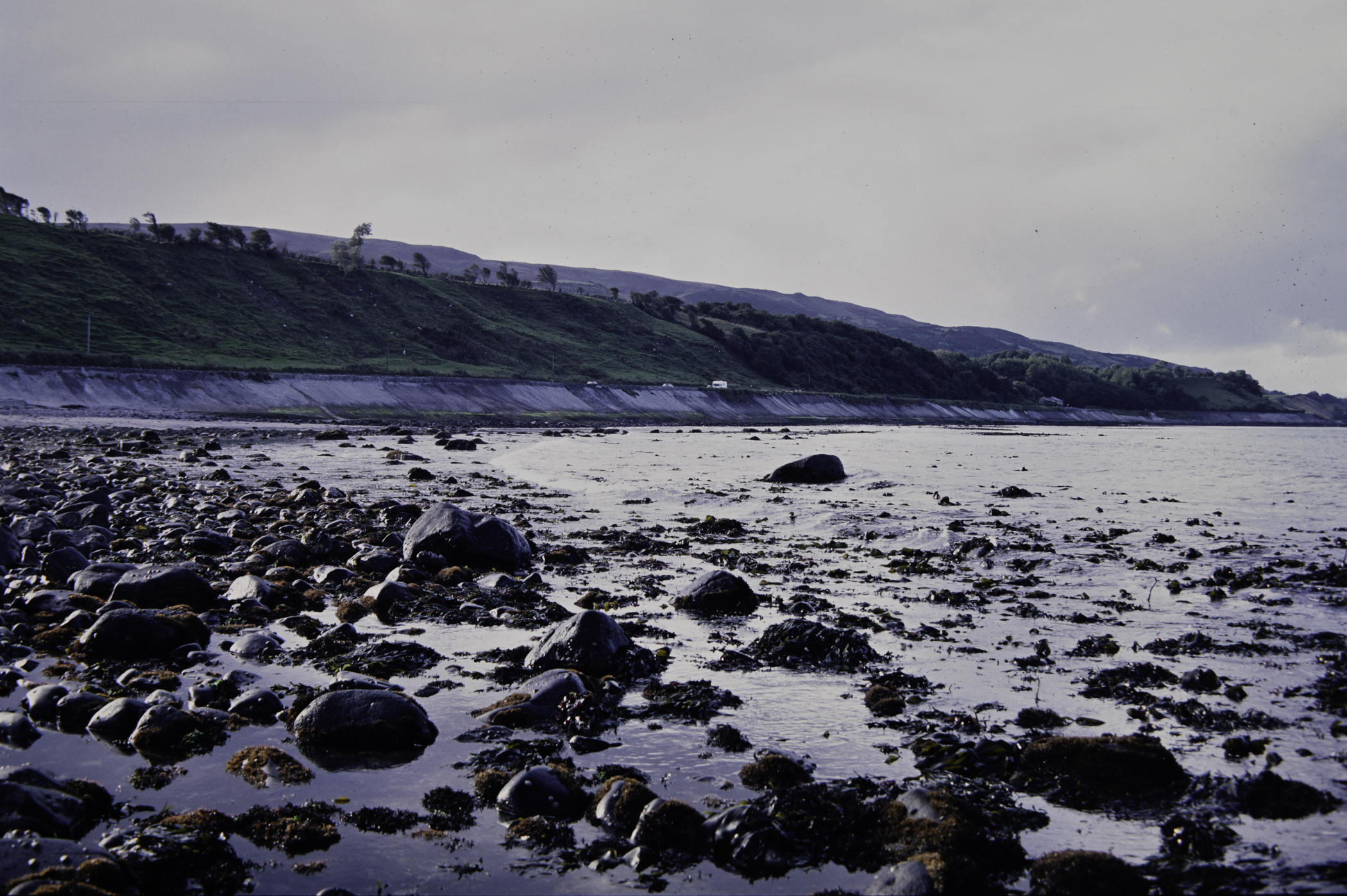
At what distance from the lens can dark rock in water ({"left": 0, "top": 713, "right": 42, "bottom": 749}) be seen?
7.02 metres

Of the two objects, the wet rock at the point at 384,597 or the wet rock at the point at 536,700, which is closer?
the wet rock at the point at 536,700

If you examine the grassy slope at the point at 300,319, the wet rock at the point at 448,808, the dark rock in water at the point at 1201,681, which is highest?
the grassy slope at the point at 300,319

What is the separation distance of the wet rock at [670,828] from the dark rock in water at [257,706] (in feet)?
14.1

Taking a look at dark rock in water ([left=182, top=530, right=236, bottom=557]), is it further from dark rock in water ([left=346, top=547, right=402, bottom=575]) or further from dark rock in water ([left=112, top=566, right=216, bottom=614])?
dark rock in water ([left=112, top=566, right=216, bottom=614])

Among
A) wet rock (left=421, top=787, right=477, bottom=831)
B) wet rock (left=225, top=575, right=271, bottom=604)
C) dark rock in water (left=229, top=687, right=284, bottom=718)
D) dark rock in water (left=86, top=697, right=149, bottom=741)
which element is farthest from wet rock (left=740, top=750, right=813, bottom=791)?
wet rock (left=225, top=575, right=271, bottom=604)

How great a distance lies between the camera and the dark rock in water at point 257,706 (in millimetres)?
7848

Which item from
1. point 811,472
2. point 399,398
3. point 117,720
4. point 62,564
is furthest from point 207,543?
point 399,398

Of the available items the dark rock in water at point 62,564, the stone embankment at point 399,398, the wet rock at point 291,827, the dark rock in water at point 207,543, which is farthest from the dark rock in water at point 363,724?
the stone embankment at point 399,398

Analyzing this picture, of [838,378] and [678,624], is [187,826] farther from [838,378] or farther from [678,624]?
[838,378]

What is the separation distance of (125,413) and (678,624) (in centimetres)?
5820

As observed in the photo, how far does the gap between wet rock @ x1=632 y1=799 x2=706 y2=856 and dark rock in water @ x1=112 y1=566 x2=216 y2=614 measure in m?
8.37

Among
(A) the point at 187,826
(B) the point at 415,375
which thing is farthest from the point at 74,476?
Result: (B) the point at 415,375

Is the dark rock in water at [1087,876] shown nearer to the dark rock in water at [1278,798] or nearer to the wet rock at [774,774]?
the dark rock in water at [1278,798]

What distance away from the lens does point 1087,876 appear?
507 centimetres
